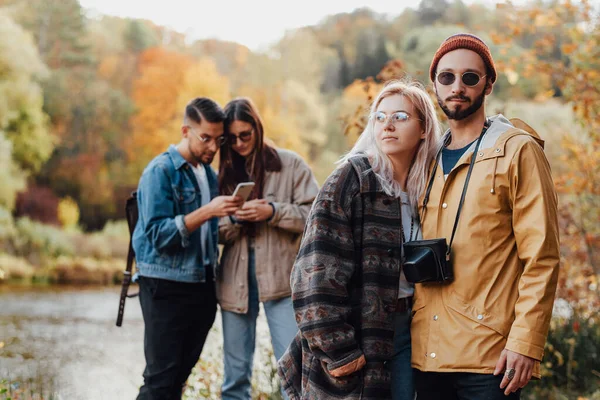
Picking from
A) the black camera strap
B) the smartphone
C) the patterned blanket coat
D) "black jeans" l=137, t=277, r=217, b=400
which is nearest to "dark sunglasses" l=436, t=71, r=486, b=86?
the black camera strap

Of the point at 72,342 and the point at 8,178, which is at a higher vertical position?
the point at 8,178

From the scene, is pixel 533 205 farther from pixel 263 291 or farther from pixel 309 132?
pixel 309 132

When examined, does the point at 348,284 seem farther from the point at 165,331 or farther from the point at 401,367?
the point at 165,331

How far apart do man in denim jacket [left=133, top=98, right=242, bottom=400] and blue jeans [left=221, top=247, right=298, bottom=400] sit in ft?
0.47

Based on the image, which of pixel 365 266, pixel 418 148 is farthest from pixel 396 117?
pixel 365 266

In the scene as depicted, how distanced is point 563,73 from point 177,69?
2305 centimetres

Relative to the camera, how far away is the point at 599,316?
5.84 m

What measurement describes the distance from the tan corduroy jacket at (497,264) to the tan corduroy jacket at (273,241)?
1279 mm

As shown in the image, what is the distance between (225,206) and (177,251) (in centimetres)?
35

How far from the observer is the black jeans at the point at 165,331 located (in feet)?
10.5

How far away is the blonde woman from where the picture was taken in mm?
2084

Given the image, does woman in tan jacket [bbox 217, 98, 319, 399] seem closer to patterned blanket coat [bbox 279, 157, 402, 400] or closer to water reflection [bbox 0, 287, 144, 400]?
patterned blanket coat [bbox 279, 157, 402, 400]

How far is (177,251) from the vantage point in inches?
129

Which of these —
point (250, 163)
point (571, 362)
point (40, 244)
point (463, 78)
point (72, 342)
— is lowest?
point (72, 342)
